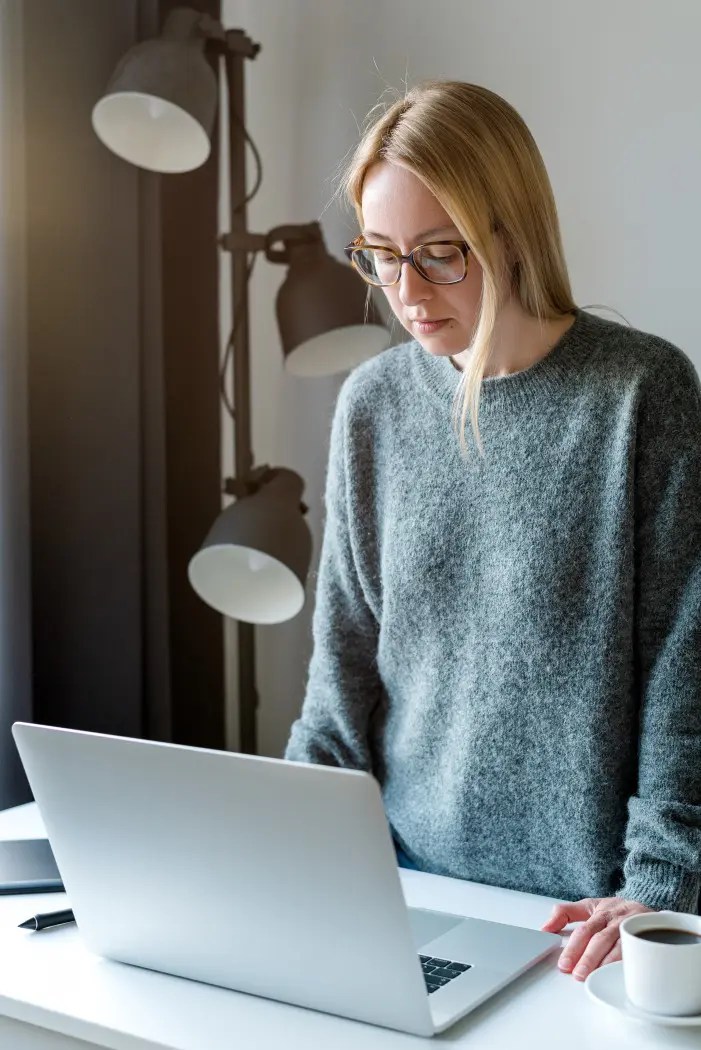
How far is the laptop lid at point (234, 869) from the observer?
0.83 metres

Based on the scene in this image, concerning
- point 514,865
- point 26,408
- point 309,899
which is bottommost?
point 514,865

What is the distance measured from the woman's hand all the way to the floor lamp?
844 millimetres

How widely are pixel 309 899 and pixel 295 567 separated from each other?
3.19 ft

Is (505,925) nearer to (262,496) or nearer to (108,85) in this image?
(262,496)

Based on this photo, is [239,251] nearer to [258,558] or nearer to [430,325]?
[258,558]

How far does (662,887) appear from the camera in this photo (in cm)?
105

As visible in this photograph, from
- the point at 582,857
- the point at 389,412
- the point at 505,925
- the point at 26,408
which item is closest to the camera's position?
the point at 505,925

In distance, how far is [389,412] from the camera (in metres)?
1.33

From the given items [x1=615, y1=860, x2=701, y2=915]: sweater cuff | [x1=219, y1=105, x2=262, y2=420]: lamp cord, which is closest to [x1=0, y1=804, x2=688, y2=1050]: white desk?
[x1=615, y1=860, x2=701, y2=915]: sweater cuff

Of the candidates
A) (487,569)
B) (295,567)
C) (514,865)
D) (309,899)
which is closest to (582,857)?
(514,865)

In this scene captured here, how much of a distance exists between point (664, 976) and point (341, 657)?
58cm

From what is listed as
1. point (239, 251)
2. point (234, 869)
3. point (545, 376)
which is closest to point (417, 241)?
point (545, 376)

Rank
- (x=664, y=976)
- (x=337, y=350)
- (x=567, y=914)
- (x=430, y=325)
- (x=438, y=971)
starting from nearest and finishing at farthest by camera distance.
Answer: (x=664, y=976) < (x=438, y=971) < (x=567, y=914) < (x=430, y=325) < (x=337, y=350)

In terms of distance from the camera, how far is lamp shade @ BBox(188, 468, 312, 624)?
71.3 inches
